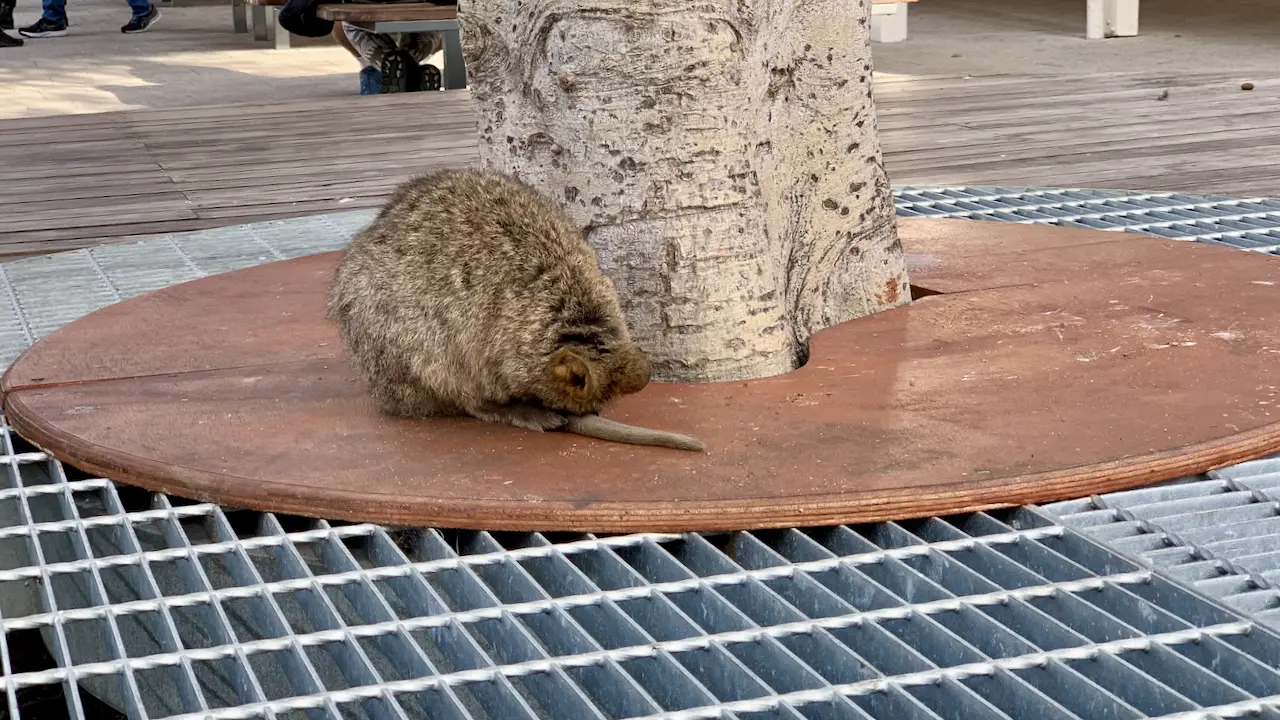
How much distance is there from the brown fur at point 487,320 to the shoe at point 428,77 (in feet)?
23.7

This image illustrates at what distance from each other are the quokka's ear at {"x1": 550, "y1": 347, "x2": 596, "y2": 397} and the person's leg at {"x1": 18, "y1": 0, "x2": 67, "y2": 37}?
13956 millimetres

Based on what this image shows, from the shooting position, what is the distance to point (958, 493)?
2.42m

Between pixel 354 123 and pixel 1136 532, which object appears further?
pixel 354 123

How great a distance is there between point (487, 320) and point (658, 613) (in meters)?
0.80

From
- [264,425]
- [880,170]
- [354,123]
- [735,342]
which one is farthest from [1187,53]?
[264,425]

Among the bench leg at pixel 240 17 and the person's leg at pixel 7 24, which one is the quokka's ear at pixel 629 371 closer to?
the person's leg at pixel 7 24

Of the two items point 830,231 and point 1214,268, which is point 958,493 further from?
point 1214,268

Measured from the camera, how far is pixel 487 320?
110 inches

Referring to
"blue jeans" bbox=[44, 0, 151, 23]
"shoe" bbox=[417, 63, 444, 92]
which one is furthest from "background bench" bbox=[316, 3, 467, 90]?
"blue jeans" bbox=[44, 0, 151, 23]

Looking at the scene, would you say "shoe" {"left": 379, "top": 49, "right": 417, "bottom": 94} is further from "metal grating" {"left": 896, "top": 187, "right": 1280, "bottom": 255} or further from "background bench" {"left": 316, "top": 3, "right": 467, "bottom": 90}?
"metal grating" {"left": 896, "top": 187, "right": 1280, "bottom": 255}

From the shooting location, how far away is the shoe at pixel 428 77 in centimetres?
991

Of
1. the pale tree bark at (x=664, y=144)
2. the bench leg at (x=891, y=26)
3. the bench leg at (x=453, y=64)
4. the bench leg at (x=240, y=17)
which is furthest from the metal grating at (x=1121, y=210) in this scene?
the bench leg at (x=240, y=17)

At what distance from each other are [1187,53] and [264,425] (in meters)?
10.2

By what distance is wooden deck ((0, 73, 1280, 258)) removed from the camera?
5.79 metres
